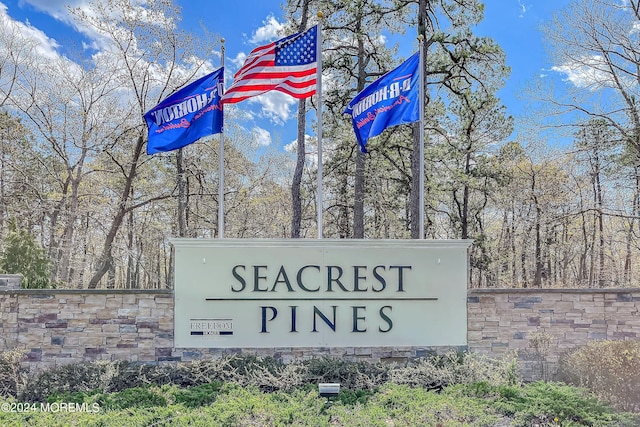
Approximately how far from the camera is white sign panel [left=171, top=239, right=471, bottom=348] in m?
5.75

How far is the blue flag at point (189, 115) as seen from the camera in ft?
20.5

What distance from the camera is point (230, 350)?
595 cm

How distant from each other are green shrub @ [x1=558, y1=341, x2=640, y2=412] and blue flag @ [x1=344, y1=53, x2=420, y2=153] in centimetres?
358

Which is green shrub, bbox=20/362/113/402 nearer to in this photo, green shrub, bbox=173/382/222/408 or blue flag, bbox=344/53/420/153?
green shrub, bbox=173/382/222/408

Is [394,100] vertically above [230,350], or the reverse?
[394,100]

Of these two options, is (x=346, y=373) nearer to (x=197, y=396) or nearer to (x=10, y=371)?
(x=197, y=396)

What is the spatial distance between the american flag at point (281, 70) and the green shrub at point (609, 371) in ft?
15.5

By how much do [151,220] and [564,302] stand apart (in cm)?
1493

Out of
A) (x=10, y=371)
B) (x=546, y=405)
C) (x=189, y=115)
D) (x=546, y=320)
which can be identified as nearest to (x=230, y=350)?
(x=10, y=371)

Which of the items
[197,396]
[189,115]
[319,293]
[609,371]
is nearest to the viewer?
[197,396]

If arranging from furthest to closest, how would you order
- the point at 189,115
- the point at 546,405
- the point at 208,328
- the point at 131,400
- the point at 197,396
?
the point at 189,115
the point at 208,328
the point at 197,396
the point at 131,400
the point at 546,405

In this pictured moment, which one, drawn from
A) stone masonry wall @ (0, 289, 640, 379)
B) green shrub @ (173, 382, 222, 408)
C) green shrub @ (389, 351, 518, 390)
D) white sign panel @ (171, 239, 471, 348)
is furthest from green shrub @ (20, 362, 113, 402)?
green shrub @ (389, 351, 518, 390)

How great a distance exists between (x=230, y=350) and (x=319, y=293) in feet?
4.50

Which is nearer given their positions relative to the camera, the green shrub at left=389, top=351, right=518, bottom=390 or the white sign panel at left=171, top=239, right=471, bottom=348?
the green shrub at left=389, top=351, right=518, bottom=390
